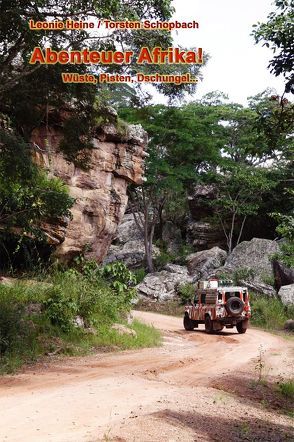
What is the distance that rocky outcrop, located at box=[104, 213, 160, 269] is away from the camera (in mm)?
39062

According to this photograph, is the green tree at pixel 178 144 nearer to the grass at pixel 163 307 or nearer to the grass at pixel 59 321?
the grass at pixel 163 307

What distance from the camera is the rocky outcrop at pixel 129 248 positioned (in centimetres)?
3906

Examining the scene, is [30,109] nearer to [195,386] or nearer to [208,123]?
[195,386]

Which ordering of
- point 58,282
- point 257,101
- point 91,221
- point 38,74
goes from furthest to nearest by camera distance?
point 257,101 < point 91,221 < point 58,282 < point 38,74

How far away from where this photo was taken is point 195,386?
32.8 feet

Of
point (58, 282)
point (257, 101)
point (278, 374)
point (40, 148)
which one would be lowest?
point (278, 374)

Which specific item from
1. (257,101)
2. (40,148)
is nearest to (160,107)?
(257,101)

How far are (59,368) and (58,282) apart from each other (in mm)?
5813

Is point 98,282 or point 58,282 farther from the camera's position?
point 98,282

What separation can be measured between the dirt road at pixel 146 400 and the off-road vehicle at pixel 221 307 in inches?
229

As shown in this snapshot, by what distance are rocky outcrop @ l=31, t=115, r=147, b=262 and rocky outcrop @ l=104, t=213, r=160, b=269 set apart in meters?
15.8

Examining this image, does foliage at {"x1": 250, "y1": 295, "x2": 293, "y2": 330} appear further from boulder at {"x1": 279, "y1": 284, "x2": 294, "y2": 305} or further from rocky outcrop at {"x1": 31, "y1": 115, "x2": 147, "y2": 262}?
rocky outcrop at {"x1": 31, "y1": 115, "x2": 147, "y2": 262}

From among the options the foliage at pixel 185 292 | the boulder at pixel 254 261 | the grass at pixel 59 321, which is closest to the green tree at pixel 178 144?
the boulder at pixel 254 261

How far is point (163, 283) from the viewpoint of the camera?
3281 cm
